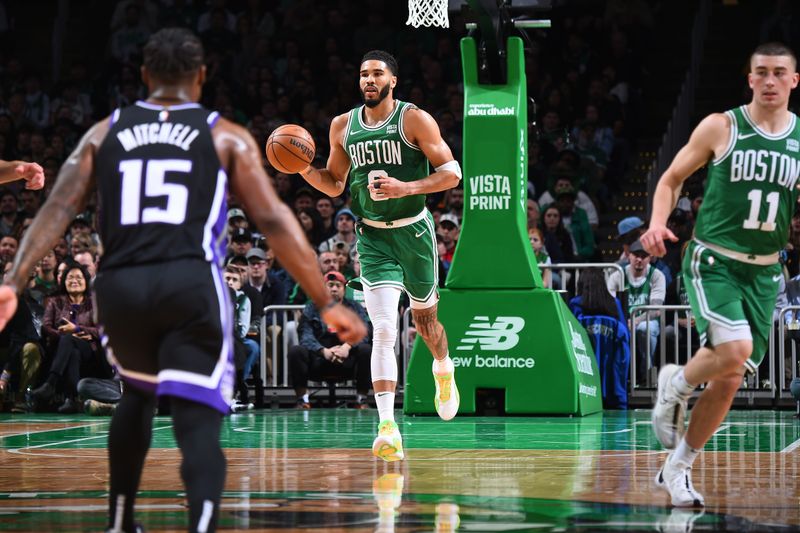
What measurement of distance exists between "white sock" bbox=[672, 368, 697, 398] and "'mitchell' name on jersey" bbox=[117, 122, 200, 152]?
2.86 m

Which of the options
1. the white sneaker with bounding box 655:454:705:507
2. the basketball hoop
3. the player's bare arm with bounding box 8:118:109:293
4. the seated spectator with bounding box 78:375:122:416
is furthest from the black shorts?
the seated spectator with bounding box 78:375:122:416

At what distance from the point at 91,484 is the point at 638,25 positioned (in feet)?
52.1

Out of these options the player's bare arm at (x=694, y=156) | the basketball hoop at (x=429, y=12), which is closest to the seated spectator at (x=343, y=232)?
the basketball hoop at (x=429, y=12)

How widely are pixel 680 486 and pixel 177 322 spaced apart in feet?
9.05

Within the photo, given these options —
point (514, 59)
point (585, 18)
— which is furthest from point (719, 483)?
point (585, 18)

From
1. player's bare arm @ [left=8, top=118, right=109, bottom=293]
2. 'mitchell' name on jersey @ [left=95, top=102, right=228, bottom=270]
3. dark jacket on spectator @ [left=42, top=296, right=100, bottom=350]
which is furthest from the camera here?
dark jacket on spectator @ [left=42, top=296, right=100, bottom=350]

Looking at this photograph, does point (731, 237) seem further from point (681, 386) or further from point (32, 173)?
point (32, 173)

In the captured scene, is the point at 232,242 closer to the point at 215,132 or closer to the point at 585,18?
the point at 585,18

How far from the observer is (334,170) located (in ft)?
30.3

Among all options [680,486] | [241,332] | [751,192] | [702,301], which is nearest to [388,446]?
[680,486]

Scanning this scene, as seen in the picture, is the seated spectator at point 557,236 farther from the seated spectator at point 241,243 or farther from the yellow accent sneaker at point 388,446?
the yellow accent sneaker at point 388,446

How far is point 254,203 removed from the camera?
447cm

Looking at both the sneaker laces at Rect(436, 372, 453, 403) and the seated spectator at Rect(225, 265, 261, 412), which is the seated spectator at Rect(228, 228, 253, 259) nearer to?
→ the seated spectator at Rect(225, 265, 261, 412)

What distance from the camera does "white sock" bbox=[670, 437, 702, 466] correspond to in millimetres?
6055
